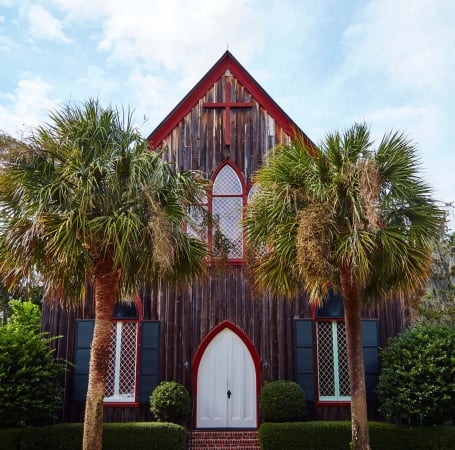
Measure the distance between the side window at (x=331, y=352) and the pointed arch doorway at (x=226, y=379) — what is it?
5.40ft

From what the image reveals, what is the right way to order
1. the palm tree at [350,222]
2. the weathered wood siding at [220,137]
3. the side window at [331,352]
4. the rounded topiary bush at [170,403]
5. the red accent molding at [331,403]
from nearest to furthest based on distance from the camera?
the palm tree at [350,222] < the rounded topiary bush at [170,403] < the red accent molding at [331,403] < the side window at [331,352] < the weathered wood siding at [220,137]

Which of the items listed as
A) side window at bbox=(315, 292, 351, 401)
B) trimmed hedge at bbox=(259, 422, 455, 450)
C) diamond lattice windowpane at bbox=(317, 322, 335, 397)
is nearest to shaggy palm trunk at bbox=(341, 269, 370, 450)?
trimmed hedge at bbox=(259, 422, 455, 450)

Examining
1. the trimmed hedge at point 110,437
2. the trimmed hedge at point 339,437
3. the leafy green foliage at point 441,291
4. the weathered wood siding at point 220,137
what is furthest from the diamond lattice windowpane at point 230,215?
the leafy green foliage at point 441,291

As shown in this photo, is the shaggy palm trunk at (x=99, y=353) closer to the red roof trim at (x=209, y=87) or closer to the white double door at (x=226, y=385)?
the white double door at (x=226, y=385)

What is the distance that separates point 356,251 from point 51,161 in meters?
5.69

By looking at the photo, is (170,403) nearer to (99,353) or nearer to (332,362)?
(99,353)

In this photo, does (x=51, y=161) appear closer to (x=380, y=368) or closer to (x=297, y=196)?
(x=297, y=196)

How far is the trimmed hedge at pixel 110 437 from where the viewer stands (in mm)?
13180

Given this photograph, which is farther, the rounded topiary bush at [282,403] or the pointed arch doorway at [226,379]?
the pointed arch doorway at [226,379]

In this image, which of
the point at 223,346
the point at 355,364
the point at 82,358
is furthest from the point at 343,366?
the point at 82,358

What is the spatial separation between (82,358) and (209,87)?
26.9 feet

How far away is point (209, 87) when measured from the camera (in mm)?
17344

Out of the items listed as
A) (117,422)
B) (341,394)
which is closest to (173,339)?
(117,422)

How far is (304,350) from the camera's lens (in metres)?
15.2
